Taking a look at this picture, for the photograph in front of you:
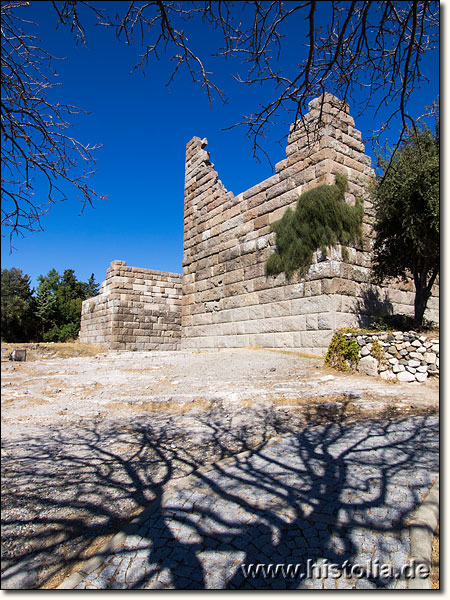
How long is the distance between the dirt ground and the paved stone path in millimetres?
287

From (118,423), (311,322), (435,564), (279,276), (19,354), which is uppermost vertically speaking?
(279,276)

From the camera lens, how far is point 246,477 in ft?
8.17

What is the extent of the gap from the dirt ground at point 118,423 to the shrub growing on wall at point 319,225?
258 centimetres

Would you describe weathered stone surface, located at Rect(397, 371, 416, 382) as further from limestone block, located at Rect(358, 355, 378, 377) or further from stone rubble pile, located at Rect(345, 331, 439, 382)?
limestone block, located at Rect(358, 355, 378, 377)

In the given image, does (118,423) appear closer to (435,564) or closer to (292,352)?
(435,564)

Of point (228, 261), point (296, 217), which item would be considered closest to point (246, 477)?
point (296, 217)

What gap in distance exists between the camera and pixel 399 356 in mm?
5887

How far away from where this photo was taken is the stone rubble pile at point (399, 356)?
Result: 569cm

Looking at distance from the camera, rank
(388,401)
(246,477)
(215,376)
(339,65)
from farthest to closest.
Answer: (215,376)
(388,401)
(339,65)
(246,477)

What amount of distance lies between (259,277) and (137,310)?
694cm

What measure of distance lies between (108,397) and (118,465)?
158cm

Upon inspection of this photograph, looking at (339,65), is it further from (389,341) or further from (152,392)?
(389,341)

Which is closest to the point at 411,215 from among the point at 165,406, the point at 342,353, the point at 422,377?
the point at 342,353

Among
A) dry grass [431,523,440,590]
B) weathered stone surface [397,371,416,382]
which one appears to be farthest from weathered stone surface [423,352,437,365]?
dry grass [431,523,440,590]
